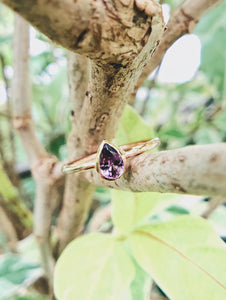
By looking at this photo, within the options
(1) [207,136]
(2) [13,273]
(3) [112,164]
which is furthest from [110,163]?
(1) [207,136]

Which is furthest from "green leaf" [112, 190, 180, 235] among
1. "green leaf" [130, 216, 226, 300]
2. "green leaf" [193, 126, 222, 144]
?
"green leaf" [193, 126, 222, 144]

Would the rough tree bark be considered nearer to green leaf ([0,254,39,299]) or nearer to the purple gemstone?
the purple gemstone

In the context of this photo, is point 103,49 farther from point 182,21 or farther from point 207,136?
point 207,136

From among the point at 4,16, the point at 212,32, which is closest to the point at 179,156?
the point at 212,32

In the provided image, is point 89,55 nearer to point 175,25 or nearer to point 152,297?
point 175,25

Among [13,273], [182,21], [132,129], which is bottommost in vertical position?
[13,273]

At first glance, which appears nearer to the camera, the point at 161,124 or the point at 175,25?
the point at 175,25
